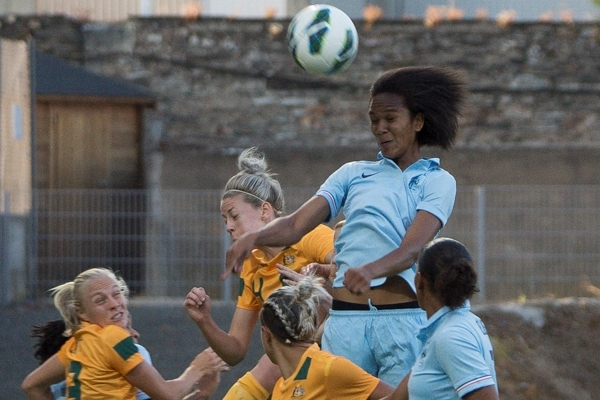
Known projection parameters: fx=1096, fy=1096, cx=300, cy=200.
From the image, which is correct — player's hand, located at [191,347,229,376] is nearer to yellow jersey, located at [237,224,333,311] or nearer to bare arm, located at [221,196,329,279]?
yellow jersey, located at [237,224,333,311]

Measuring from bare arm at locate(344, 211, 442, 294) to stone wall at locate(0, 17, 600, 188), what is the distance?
12256mm

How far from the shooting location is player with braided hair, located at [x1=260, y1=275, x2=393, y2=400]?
400 centimetres

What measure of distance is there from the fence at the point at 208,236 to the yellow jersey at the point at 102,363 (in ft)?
28.6

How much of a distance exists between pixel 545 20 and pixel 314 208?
13347 millimetres

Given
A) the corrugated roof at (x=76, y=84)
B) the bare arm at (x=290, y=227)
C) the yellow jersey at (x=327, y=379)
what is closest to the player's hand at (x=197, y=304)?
the bare arm at (x=290, y=227)

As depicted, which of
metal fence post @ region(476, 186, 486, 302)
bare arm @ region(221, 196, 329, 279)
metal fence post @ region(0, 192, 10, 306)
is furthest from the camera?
metal fence post @ region(476, 186, 486, 302)

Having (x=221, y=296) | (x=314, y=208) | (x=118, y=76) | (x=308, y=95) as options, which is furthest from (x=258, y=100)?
(x=314, y=208)

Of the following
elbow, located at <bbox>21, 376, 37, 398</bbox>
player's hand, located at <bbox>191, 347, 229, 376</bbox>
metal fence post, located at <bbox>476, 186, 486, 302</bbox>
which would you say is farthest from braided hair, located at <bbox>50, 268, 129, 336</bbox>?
metal fence post, located at <bbox>476, 186, 486, 302</bbox>

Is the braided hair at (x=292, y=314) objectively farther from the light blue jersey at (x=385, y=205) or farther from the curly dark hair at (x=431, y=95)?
the curly dark hair at (x=431, y=95)

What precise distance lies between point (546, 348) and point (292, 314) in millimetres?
4611

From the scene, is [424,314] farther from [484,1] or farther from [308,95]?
[484,1]

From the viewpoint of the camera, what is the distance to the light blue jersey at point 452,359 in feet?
12.2

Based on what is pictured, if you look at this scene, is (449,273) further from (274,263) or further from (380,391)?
(274,263)

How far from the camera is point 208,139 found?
16516 millimetres
